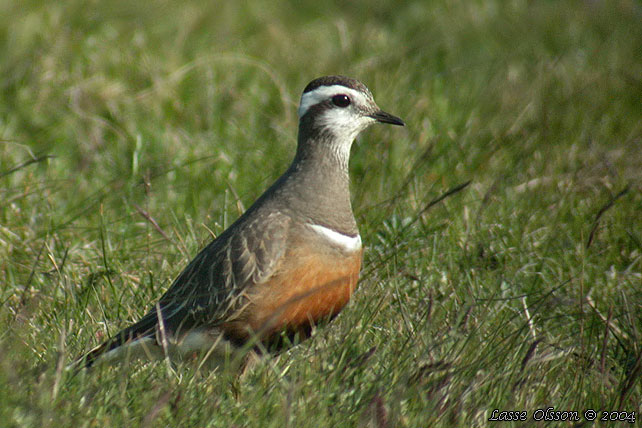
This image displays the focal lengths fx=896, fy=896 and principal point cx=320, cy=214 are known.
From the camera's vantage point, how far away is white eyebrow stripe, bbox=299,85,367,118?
5234mm

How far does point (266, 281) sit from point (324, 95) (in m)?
1.25

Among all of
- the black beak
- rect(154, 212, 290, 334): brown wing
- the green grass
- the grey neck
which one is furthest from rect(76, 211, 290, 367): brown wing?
the black beak

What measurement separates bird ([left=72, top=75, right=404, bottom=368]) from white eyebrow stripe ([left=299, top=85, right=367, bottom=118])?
46 centimetres

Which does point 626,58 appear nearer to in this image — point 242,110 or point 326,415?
point 242,110

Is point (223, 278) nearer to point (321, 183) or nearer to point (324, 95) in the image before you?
point (321, 183)

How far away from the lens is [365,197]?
6.48 m

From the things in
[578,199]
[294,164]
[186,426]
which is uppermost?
[294,164]

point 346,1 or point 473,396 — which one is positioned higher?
point 346,1

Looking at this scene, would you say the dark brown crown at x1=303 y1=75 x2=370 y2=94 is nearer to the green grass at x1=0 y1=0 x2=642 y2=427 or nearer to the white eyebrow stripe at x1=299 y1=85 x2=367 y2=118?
the white eyebrow stripe at x1=299 y1=85 x2=367 y2=118

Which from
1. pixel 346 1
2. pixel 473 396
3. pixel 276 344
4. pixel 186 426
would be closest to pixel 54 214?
pixel 276 344

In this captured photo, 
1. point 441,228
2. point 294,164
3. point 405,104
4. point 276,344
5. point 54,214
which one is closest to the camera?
point 276,344

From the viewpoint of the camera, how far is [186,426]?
3688 mm

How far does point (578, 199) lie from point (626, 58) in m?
3.98

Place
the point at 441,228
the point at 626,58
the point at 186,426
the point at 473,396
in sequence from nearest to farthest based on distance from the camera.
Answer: the point at 186,426 → the point at 473,396 → the point at 441,228 → the point at 626,58
